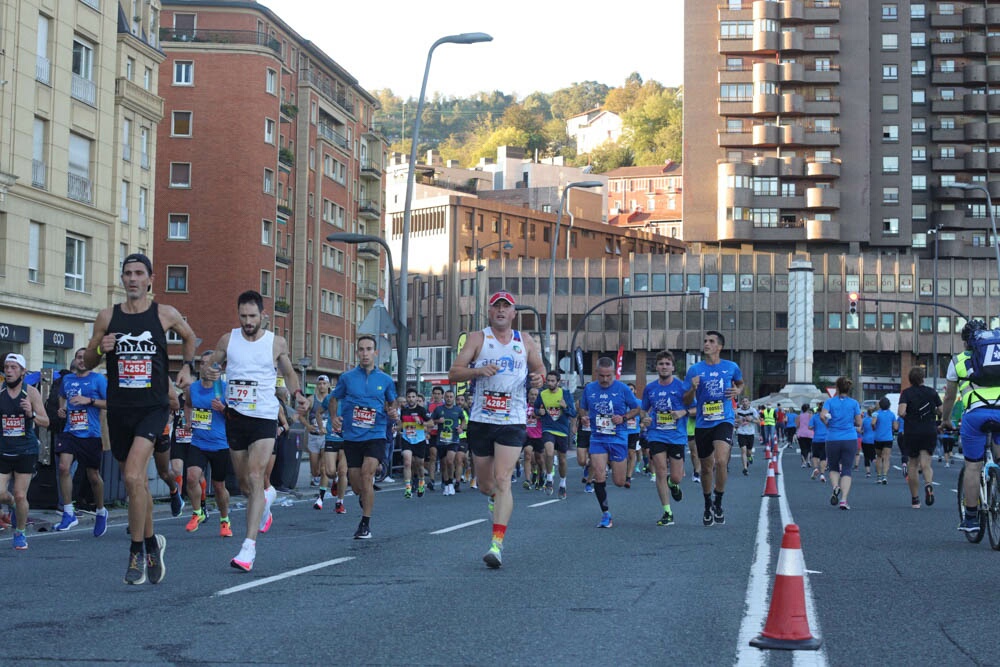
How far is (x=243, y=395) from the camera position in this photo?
35.8 ft

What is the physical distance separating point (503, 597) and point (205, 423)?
25.2 ft

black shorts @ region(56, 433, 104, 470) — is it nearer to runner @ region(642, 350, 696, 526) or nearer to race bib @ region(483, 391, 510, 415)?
race bib @ region(483, 391, 510, 415)

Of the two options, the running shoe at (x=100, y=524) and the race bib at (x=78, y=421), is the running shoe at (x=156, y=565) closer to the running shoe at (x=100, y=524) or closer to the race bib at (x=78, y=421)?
the running shoe at (x=100, y=524)

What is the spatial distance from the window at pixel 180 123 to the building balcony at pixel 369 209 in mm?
19801

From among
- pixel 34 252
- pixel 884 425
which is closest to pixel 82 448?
pixel 884 425

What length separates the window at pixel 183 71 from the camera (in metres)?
69.6

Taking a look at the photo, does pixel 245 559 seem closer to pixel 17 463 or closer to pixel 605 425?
pixel 17 463

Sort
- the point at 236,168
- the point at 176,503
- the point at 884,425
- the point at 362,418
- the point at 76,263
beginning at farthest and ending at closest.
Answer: the point at 236,168 → the point at 76,263 → the point at 884,425 → the point at 176,503 → the point at 362,418

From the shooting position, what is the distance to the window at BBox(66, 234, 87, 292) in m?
38.1

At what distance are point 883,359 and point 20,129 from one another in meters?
81.8

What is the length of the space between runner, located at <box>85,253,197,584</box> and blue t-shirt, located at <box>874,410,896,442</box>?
20827 millimetres

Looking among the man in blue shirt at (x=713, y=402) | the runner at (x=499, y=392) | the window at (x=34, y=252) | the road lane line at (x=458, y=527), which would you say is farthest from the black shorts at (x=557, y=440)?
the window at (x=34, y=252)

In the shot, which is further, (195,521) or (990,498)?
(195,521)

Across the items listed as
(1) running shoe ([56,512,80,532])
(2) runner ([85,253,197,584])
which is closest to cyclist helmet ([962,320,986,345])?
(2) runner ([85,253,197,584])
